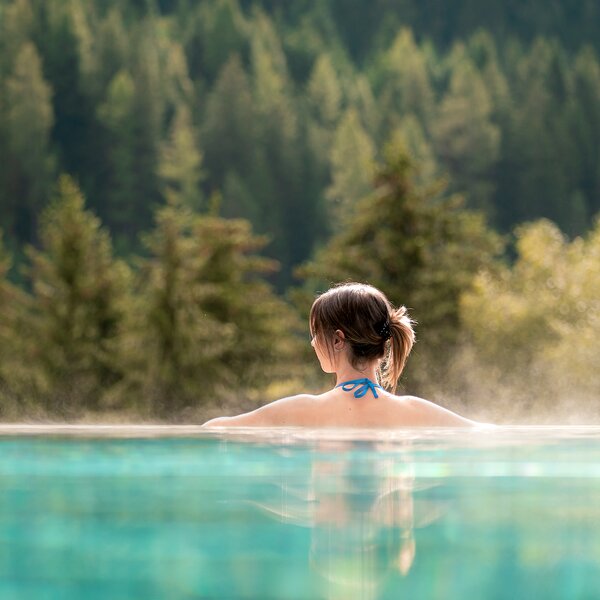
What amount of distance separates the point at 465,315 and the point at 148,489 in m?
27.1

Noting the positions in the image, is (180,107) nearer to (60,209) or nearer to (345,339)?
(60,209)

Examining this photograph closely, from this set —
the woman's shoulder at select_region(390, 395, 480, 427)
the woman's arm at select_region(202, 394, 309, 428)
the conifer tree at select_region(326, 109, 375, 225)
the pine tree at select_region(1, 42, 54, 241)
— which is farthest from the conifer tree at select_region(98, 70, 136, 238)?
the woman's shoulder at select_region(390, 395, 480, 427)

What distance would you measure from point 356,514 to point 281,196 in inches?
3258

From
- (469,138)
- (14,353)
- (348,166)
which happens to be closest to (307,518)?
(14,353)

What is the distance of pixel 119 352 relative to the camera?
33.6m

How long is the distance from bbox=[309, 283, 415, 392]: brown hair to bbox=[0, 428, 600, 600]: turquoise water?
31 centimetres

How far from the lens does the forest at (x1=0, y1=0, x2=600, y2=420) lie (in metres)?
30.3

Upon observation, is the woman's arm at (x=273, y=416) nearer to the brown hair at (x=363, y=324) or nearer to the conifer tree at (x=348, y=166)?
the brown hair at (x=363, y=324)

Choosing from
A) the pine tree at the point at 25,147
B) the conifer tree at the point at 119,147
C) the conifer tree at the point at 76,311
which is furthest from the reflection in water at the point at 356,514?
the conifer tree at the point at 119,147

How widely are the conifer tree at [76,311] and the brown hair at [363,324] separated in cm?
3014

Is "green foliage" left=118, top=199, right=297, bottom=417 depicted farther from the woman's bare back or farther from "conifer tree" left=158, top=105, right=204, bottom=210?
"conifer tree" left=158, top=105, right=204, bottom=210

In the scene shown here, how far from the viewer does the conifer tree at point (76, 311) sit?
114 feet

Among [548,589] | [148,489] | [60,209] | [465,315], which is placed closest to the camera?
[548,589]

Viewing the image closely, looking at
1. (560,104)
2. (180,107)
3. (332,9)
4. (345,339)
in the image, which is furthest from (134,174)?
(345,339)
